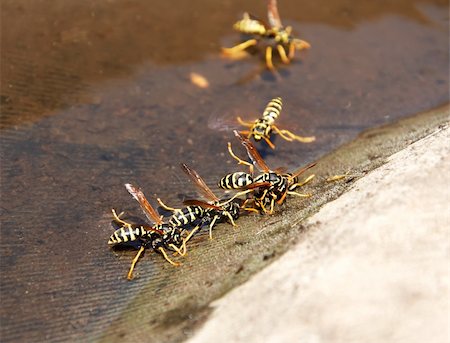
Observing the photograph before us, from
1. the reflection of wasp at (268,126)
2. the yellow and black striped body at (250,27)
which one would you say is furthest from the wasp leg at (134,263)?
the yellow and black striped body at (250,27)

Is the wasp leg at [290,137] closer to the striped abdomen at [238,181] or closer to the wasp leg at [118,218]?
the striped abdomen at [238,181]

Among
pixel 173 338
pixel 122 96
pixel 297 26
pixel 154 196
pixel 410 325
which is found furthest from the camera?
pixel 297 26

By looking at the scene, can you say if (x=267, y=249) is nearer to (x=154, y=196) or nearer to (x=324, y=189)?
(x=324, y=189)

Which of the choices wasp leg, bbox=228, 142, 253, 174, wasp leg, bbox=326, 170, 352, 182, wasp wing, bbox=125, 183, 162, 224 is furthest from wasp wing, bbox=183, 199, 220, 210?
wasp leg, bbox=326, 170, 352, 182

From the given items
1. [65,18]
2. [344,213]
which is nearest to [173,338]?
[344,213]

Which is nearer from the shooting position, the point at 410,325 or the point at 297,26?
the point at 410,325

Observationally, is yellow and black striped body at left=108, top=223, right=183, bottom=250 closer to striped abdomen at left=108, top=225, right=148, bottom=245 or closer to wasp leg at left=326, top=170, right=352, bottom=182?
striped abdomen at left=108, top=225, right=148, bottom=245

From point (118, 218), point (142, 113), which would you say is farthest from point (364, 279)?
point (142, 113)
